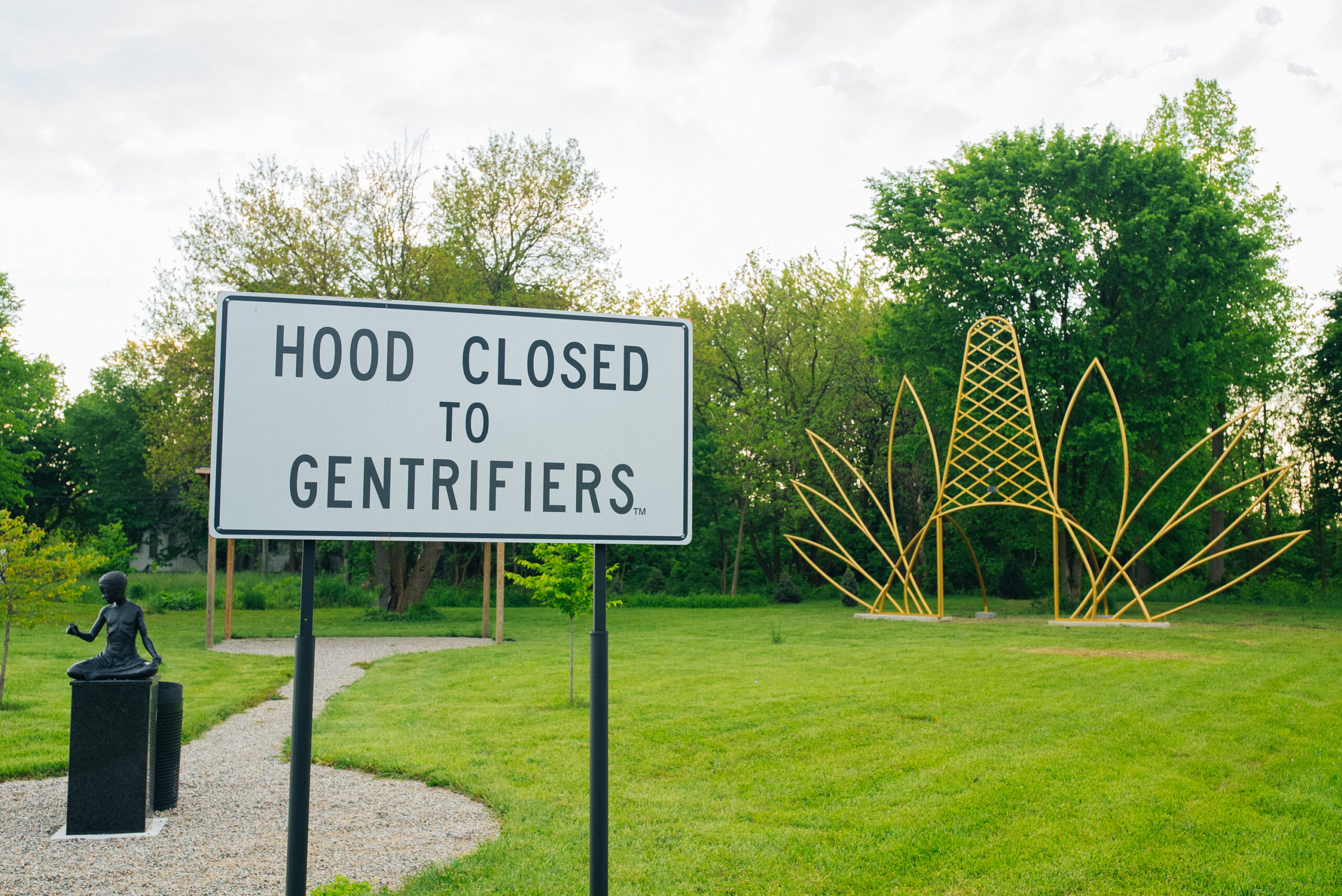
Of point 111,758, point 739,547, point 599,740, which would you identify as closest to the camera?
point 599,740

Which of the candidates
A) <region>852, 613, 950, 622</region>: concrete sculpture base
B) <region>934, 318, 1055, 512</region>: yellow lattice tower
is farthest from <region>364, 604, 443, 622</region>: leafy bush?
<region>934, 318, 1055, 512</region>: yellow lattice tower

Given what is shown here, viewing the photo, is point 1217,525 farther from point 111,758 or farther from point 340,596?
point 111,758

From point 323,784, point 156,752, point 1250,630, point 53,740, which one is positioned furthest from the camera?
point 1250,630

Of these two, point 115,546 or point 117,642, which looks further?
point 115,546

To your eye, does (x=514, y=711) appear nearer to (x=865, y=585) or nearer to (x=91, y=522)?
(x=865, y=585)

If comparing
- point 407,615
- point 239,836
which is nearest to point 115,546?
point 407,615

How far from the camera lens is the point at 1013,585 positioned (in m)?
33.1

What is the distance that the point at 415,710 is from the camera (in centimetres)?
1059

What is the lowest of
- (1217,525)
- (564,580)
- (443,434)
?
(564,580)

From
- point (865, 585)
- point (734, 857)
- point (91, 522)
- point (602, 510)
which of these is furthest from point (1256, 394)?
point (91, 522)

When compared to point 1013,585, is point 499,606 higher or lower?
higher

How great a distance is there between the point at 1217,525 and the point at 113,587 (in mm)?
37015

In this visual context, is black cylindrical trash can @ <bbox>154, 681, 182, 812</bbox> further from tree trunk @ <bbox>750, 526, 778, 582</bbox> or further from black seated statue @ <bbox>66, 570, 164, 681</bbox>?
tree trunk @ <bbox>750, 526, 778, 582</bbox>

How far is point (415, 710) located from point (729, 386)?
97.3 ft
